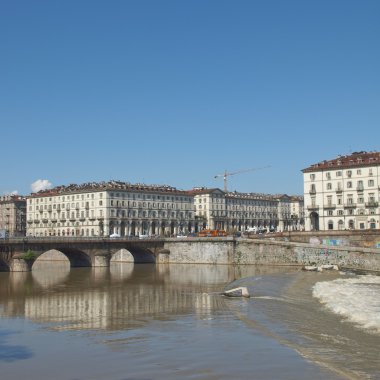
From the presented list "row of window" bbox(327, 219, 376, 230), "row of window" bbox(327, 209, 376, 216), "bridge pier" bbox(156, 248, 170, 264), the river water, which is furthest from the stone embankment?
the river water

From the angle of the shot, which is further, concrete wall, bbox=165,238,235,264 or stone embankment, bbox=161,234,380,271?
concrete wall, bbox=165,238,235,264

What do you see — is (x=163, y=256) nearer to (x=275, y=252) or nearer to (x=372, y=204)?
(x=275, y=252)

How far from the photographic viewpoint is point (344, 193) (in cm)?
10094

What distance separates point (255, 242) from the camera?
85.1 metres

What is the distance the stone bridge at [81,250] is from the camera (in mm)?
77188

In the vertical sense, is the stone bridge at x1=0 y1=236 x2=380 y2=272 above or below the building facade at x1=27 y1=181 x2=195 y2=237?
below

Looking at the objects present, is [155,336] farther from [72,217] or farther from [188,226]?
[188,226]

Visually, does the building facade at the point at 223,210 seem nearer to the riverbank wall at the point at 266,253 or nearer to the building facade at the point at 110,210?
the building facade at the point at 110,210

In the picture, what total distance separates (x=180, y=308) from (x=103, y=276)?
119ft

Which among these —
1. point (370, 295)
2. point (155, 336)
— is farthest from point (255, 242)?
point (155, 336)

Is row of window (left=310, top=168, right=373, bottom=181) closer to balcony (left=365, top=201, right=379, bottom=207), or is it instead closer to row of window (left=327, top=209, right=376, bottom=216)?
balcony (left=365, top=201, right=379, bottom=207)

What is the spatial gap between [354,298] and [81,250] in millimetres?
56521

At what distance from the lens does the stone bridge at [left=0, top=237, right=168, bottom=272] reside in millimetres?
77188

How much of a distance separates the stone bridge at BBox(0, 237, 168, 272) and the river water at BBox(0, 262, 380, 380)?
29.6 metres
